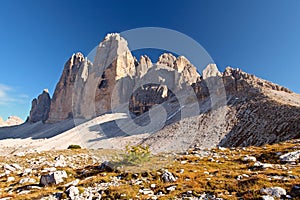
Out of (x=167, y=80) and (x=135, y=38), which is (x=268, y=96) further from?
(x=167, y=80)

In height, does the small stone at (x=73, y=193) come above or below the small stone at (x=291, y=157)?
below

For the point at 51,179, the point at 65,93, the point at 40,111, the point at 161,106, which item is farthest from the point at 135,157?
the point at 40,111

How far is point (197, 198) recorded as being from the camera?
7.36 meters

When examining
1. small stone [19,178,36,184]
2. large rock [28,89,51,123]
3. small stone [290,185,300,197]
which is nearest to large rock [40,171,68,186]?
small stone [19,178,36,184]

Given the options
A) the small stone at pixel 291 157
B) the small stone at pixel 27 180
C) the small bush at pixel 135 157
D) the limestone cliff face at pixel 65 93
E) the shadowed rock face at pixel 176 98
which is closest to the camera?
the small stone at pixel 27 180

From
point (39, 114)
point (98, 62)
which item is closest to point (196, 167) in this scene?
point (98, 62)

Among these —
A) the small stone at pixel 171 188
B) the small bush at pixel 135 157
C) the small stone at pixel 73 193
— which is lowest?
the small stone at pixel 73 193

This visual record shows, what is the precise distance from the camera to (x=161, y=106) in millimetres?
86500

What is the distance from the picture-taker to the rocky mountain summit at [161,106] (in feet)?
132

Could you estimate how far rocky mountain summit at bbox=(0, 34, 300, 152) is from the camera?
40.2 m

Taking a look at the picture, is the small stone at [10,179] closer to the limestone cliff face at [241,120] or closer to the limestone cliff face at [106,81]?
the limestone cliff face at [241,120]

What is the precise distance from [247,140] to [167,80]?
10661 centimetres

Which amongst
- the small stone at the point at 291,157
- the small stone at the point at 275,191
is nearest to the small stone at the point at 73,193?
the small stone at the point at 275,191

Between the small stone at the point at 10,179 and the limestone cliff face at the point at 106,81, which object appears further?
the limestone cliff face at the point at 106,81
